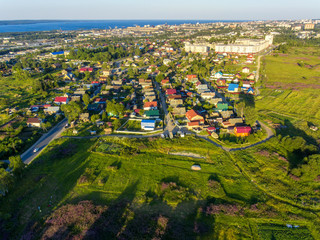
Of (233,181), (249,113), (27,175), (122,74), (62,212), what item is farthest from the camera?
(122,74)

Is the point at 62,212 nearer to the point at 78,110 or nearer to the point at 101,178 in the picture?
the point at 101,178

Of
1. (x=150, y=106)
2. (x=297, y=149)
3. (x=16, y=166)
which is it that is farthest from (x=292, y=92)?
(x=16, y=166)

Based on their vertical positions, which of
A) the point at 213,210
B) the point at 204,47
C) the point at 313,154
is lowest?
the point at 213,210

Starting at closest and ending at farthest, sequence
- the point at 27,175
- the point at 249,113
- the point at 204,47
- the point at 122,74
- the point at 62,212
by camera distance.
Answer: the point at 62,212, the point at 27,175, the point at 249,113, the point at 122,74, the point at 204,47

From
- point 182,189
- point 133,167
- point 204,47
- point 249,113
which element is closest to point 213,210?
point 182,189

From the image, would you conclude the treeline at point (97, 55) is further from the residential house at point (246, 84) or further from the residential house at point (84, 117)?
the residential house at point (246, 84)

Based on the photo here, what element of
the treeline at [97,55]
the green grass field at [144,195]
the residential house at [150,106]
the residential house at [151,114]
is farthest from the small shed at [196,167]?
the treeline at [97,55]
